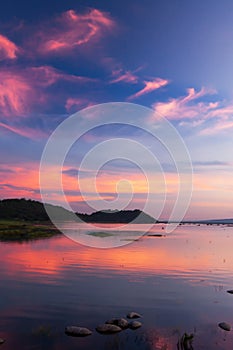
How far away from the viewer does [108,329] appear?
871 inches

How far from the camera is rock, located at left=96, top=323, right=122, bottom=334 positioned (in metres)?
22.0

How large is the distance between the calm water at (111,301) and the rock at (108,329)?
449 mm

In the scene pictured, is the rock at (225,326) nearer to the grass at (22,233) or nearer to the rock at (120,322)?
the rock at (120,322)

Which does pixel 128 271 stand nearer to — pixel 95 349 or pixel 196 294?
pixel 196 294

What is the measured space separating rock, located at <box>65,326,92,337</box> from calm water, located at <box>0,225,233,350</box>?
1.32 feet

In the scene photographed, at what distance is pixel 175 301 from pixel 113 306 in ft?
19.1

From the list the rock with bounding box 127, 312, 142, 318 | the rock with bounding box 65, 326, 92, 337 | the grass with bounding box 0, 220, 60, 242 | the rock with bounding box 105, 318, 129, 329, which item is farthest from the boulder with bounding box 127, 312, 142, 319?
the grass with bounding box 0, 220, 60, 242

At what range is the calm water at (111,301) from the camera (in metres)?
21.0

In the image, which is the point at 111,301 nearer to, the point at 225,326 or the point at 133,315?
the point at 133,315

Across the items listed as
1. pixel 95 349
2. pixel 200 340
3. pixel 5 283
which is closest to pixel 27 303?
pixel 5 283

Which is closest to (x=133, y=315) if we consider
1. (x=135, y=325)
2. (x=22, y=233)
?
(x=135, y=325)

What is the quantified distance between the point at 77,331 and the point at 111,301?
8955mm

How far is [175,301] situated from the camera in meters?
30.9

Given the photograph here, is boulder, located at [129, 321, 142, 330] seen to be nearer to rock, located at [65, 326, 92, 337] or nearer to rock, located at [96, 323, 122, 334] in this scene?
rock, located at [96, 323, 122, 334]
